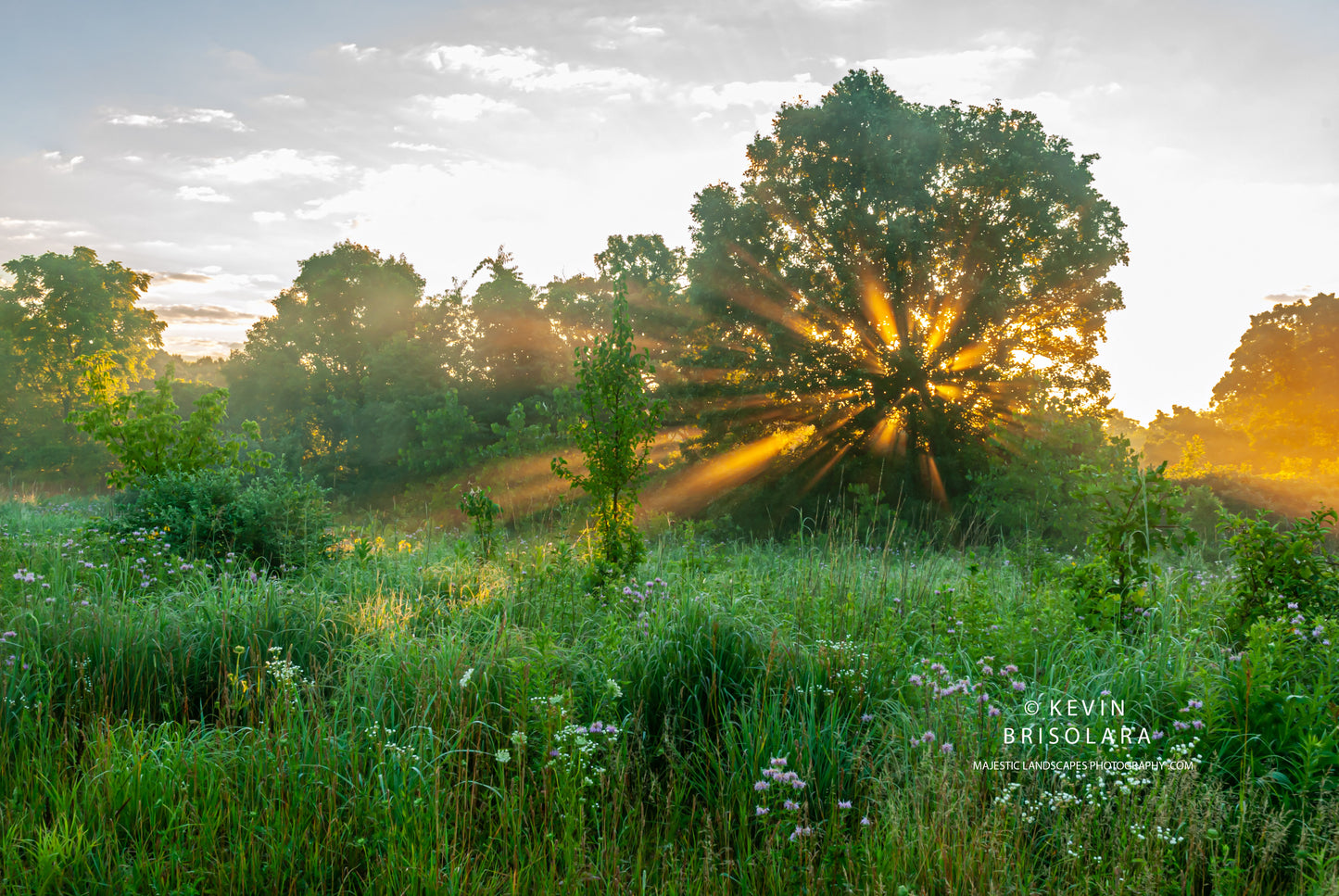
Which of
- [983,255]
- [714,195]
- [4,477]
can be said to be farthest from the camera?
[4,477]

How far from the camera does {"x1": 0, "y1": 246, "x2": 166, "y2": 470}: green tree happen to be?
35.8m

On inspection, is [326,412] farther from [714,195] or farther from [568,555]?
[568,555]

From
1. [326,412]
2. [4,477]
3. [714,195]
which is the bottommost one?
[4,477]

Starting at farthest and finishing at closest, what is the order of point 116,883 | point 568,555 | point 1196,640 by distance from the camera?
point 568,555 < point 1196,640 < point 116,883

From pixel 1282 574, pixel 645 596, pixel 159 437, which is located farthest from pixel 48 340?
pixel 1282 574

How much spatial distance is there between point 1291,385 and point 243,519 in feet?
133

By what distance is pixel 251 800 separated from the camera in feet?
10.1

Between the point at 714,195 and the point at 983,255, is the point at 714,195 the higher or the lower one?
the higher one

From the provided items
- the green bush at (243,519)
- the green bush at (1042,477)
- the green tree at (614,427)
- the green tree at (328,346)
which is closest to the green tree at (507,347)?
the green tree at (328,346)

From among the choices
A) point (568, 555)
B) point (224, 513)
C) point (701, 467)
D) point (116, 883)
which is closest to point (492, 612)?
point (568, 555)

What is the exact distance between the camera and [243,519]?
25.3 ft

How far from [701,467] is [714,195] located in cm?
656

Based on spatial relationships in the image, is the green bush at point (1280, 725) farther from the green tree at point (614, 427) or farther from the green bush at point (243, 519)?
the green bush at point (243, 519)

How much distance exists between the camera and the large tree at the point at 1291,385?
3153cm
